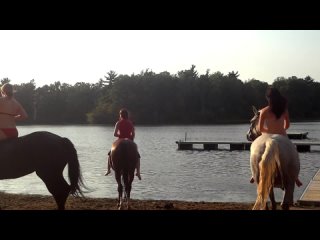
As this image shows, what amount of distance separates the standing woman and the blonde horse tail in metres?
3.99

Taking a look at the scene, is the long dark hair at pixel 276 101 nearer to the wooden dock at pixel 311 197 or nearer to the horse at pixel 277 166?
the horse at pixel 277 166

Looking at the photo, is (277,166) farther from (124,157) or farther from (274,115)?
(124,157)

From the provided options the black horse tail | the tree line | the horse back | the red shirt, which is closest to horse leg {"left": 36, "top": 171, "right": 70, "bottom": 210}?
the black horse tail

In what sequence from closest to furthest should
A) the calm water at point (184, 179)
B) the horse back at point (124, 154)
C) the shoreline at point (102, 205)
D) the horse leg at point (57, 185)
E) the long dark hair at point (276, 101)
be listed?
1. the long dark hair at point (276, 101)
2. the horse leg at point (57, 185)
3. the horse back at point (124, 154)
4. the shoreline at point (102, 205)
5. the calm water at point (184, 179)

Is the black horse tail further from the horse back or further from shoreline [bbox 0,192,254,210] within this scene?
shoreline [bbox 0,192,254,210]

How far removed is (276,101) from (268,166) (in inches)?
41.2

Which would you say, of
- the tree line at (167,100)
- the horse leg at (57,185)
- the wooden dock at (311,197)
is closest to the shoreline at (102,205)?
the wooden dock at (311,197)

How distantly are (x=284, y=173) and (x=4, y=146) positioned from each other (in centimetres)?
451

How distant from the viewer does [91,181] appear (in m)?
19.7

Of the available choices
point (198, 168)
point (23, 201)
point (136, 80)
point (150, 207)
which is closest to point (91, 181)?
point (198, 168)

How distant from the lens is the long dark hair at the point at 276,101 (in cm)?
708

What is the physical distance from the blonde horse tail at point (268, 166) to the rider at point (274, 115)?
1.17ft

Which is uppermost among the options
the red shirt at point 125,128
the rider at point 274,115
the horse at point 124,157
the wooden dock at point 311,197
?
the rider at point 274,115

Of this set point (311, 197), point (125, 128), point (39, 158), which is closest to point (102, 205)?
point (125, 128)
